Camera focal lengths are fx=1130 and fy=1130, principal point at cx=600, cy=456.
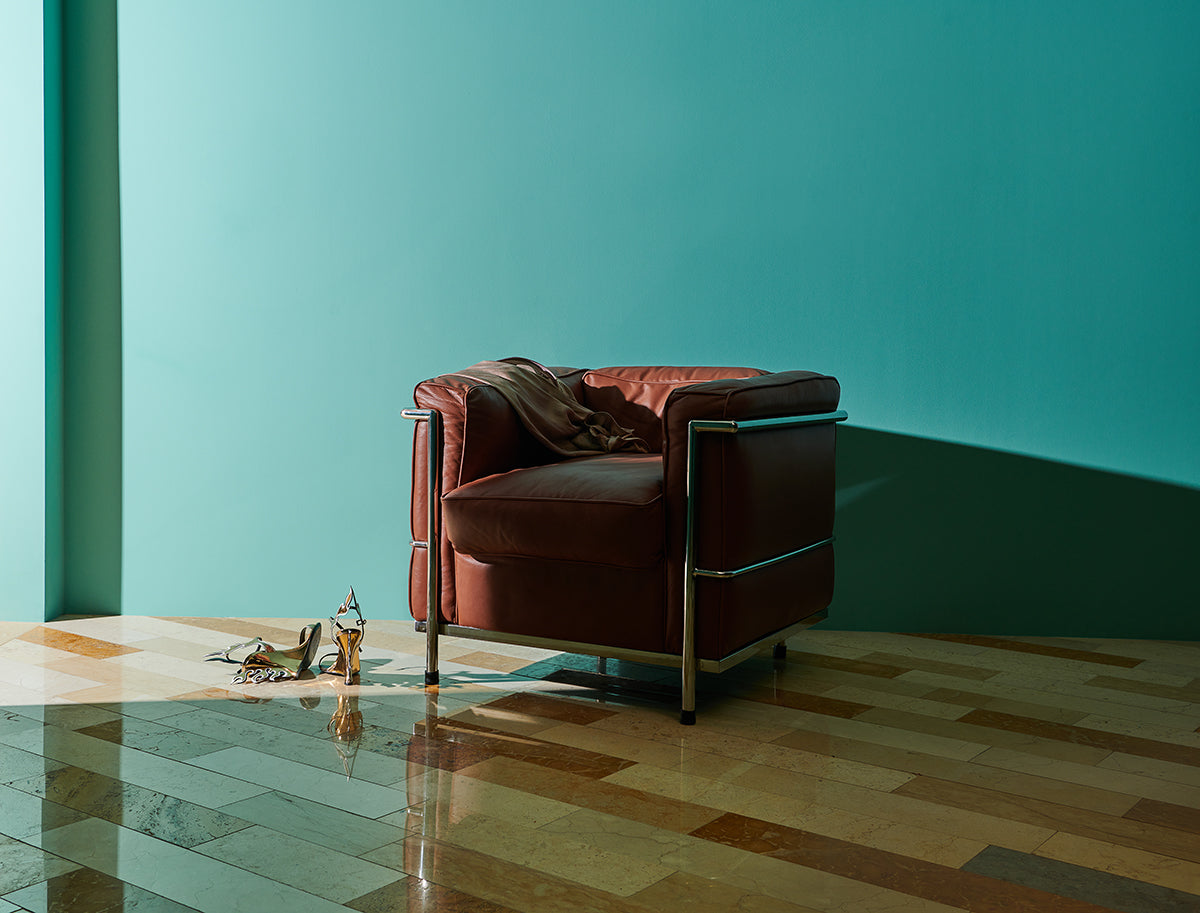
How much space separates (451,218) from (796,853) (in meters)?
2.43

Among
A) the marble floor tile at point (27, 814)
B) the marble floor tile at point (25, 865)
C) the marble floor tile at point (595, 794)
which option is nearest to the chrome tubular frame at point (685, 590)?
the marble floor tile at point (595, 794)

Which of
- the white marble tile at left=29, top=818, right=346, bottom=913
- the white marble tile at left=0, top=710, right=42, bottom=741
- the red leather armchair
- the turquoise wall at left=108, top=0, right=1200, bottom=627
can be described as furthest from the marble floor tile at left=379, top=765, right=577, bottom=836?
the turquoise wall at left=108, top=0, right=1200, bottom=627

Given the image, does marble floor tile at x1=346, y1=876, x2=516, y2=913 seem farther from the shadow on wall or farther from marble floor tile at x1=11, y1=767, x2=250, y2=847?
the shadow on wall

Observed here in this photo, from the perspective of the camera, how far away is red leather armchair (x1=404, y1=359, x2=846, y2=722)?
8.21ft

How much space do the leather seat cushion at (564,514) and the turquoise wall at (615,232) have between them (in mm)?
1021

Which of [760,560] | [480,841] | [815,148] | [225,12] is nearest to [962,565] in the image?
[760,560]

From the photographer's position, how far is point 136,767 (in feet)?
7.39

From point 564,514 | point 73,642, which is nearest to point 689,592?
point 564,514

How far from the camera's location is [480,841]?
1.90m

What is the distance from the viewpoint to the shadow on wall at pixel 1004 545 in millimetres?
3367

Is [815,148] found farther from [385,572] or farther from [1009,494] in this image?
[385,572]

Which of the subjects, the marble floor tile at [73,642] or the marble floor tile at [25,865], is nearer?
the marble floor tile at [25,865]

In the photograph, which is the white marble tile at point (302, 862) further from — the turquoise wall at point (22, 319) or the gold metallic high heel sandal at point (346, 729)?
the turquoise wall at point (22, 319)

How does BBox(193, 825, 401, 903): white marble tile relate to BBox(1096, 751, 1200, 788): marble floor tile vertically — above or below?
below
